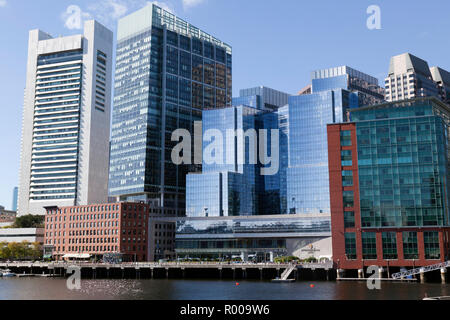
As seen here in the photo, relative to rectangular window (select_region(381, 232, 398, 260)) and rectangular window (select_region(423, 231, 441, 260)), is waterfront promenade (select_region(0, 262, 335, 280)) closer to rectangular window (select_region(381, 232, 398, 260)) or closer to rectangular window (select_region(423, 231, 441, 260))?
rectangular window (select_region(381, 232, 398, 260))

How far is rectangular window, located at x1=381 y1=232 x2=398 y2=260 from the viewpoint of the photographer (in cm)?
13500

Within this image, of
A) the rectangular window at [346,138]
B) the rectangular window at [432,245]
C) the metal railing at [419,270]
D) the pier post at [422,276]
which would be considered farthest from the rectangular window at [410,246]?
the rectangular window at [346,138]

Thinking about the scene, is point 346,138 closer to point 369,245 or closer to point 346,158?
point 346,158

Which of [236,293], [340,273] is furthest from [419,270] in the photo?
[236,293]

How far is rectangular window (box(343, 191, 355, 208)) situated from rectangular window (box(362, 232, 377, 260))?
27.3 feet

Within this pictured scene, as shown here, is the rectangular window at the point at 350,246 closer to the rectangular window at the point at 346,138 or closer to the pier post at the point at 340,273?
the pier post at the point at 340,273

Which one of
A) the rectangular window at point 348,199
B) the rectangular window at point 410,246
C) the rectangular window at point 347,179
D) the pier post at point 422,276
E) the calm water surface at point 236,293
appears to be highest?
the rectangular window at point 347,179

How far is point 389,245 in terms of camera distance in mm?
135625

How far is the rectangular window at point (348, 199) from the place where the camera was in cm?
14012

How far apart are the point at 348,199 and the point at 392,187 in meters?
11.9

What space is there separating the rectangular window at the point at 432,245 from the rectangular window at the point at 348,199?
1989 cm
